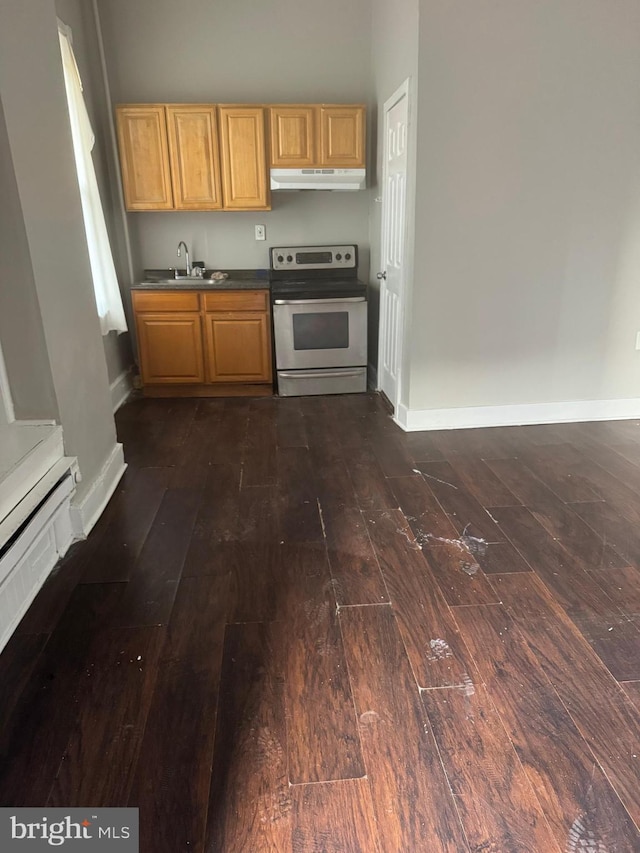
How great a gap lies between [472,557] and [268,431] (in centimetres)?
175

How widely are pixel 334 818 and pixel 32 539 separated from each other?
53.2 inches

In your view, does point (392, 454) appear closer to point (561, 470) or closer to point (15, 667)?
point (561, 470)

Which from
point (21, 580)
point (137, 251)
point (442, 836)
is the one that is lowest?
point (442, 836)

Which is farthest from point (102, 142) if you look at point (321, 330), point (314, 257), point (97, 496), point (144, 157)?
point (97, 496)

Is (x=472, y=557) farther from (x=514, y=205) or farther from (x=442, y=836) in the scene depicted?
(x=514, y=205)

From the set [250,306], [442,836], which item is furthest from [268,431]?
[442,836]

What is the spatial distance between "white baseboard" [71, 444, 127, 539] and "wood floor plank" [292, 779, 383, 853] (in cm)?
149

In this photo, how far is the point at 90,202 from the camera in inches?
143

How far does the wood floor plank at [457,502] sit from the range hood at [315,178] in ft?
7.69

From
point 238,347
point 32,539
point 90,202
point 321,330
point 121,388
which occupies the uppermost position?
point 90,202

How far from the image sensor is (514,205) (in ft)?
10.7

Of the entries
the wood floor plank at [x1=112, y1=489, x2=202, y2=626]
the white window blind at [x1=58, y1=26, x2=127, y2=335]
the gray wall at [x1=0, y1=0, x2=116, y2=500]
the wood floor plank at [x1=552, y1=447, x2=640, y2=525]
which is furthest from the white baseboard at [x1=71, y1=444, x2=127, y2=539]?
the wood floor plank at [x1=552, y1=447, x2=640, y2=525]

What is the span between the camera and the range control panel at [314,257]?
452 centimetres

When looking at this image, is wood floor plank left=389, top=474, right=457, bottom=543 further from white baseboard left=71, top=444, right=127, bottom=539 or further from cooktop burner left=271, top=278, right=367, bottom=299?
cooktop burner left=271, top=278, right=367, bottom=299
